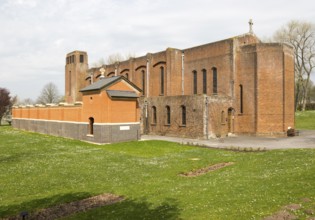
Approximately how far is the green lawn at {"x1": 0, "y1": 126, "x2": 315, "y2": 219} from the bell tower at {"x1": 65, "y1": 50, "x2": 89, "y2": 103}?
36.8m

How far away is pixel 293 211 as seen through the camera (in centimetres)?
689

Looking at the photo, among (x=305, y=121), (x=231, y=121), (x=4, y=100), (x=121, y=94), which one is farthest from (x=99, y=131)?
(x=4, y=100)

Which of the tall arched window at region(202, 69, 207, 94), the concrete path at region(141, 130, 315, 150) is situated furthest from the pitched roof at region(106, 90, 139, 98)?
the tall arched window at region(202, 69, 207, 94)

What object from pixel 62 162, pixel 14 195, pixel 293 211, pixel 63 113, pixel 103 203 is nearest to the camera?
pixel 293 211

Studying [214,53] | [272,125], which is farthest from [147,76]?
[272,125]

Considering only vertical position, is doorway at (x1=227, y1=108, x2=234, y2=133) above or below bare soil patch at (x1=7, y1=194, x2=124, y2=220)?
above

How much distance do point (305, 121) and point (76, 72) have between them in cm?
4218

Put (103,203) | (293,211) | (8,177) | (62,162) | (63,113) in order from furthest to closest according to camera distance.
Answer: (63,113), (62,162), (8,177), (103,203), (293,211)

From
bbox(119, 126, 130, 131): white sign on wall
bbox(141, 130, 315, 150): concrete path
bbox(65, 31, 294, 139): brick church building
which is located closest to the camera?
bbox(141, 130, 315, 150): concrete path

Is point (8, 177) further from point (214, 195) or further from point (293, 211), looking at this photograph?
point (293, 211)

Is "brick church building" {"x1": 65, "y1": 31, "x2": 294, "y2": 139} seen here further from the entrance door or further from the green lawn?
the green lawn

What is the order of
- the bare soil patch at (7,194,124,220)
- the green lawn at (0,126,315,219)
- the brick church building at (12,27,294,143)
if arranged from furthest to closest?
the brick church building at (12,27,294,143) < the bare soil patch at (7,194,124,220) < the green lawn at (0,126,315,219)

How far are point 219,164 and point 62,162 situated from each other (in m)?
9.54

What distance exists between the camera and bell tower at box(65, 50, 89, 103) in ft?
183
